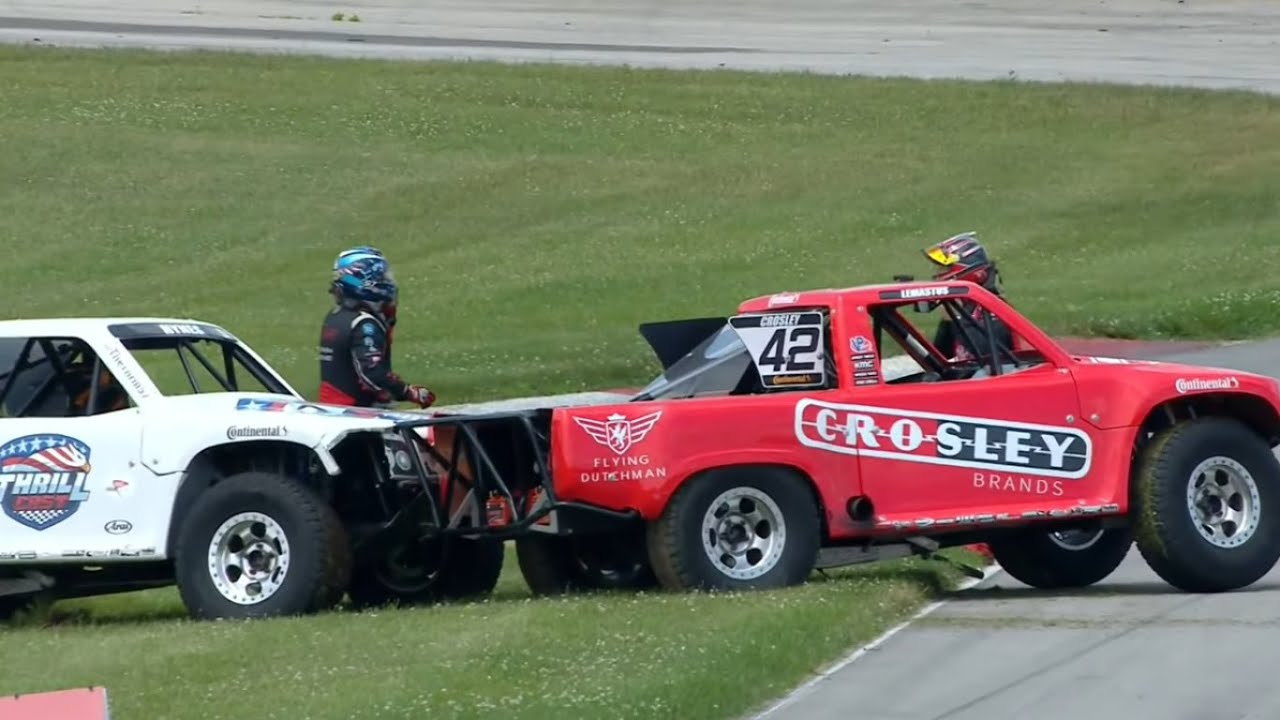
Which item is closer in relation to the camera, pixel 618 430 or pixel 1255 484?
pixel 618 430

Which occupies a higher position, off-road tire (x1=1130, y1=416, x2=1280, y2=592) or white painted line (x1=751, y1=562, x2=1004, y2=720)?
off-road tire (x1=1130, y1=416, x2=1280, y2=592)

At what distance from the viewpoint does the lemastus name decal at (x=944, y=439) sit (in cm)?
1171

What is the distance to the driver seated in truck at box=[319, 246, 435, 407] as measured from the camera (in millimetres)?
12844

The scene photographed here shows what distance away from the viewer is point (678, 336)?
12.6 meters

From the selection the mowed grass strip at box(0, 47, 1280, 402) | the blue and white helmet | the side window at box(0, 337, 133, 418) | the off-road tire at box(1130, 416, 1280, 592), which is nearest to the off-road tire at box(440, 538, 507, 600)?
the blue and white helmet

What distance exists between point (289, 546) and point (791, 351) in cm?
273

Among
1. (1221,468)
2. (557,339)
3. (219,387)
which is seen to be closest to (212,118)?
(557,339)

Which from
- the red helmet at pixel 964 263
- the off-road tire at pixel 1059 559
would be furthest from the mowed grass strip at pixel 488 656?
the red helmet at pixel 964 263

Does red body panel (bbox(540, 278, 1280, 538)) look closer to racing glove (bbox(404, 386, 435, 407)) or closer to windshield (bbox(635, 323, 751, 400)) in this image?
windshield (bbox(635, 323, 751, 400))

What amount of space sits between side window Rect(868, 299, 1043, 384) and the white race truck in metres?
2.37

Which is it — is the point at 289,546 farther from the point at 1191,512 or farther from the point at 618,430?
the point at 1191,512

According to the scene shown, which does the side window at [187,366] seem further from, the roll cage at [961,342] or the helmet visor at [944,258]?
the helmet visor at [944,258]

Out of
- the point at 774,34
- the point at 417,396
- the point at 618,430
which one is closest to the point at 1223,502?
the point at 618,430

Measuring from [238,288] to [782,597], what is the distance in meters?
20.9
